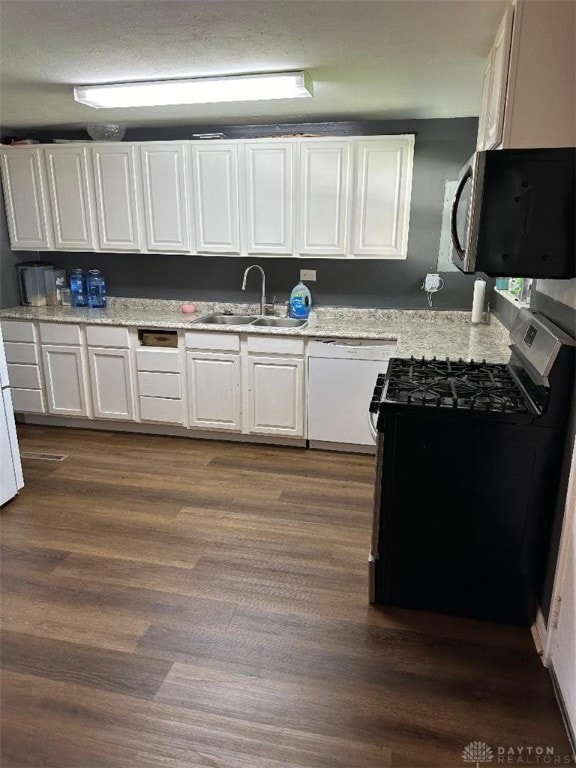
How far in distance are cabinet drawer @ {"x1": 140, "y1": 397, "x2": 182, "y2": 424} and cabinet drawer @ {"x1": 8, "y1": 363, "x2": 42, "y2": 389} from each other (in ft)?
2.89

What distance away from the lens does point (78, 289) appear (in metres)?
4.27

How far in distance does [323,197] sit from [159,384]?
70.3 inches

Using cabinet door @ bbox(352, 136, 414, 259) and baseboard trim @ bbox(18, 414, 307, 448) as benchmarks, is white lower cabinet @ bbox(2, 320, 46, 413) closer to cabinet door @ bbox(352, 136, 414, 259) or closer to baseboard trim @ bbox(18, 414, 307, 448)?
baseboard trim @ bbox(18, 414, 307, 448)

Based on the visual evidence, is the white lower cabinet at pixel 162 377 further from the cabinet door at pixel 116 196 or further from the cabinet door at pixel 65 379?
the cabinet door at pixel 116 196

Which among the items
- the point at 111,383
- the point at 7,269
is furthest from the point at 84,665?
the point at 7,269

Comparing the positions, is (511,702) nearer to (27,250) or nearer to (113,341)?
(113,341)

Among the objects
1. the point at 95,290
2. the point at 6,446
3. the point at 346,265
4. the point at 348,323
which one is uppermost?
the point at 346,265

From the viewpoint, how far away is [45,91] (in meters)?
2.86

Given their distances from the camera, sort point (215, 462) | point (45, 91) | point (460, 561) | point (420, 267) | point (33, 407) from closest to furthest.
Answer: point (460, 561) → point (45, 91) → point (215, 462) → point (420, 267) → point (33, 407)

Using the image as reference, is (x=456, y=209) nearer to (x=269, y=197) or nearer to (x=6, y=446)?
(x=269, y=197)

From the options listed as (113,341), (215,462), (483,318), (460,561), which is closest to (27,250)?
(113,341)

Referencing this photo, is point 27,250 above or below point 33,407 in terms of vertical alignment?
above

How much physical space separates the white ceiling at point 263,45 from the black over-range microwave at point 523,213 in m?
0.56

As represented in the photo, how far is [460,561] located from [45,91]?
321 centimetres
